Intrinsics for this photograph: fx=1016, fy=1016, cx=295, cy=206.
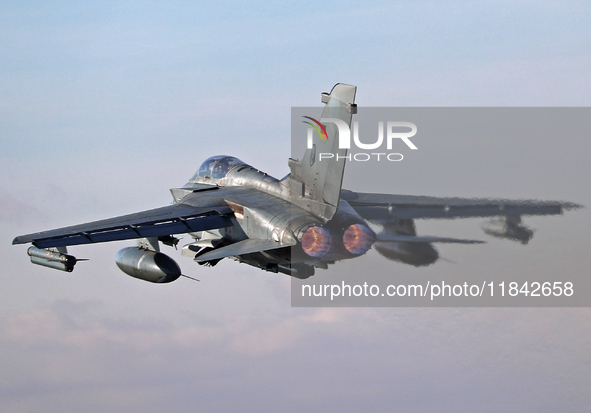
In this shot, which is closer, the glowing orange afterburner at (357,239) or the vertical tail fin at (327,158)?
the vertical tail fin at (327,158)

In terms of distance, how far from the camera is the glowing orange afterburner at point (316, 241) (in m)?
31.7

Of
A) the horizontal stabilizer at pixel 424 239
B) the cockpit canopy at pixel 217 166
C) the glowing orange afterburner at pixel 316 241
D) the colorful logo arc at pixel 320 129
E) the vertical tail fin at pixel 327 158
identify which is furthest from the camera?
the cockpit canopy at pixel 217 166

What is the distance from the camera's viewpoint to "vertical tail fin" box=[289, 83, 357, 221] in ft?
103

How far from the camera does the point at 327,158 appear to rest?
31.9 m

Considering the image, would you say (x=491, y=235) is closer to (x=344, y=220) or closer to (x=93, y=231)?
(x=344, y=220)

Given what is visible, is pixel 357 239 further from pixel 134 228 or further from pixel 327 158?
pixel 134 228

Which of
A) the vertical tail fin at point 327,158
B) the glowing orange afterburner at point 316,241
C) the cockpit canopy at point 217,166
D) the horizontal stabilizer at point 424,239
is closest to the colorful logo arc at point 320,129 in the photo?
the vertical tail fin at point 327,158

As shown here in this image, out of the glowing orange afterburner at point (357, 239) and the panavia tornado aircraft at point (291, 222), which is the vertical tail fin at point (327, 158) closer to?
the panavia tornado aircraft at point (291, 222)

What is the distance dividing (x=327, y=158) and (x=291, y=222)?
2394mm

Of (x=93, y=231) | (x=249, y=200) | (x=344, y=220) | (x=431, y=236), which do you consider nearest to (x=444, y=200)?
(x=431, y=236)

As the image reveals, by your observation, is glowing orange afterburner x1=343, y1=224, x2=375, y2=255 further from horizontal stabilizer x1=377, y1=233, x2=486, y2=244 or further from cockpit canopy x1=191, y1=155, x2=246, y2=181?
cockpit canopy x1=191, y1=155, x2=246, y2=181

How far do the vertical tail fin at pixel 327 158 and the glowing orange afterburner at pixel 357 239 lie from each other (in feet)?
2.65

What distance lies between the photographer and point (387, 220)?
35.6m

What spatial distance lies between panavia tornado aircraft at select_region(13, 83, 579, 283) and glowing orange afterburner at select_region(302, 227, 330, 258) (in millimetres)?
31
